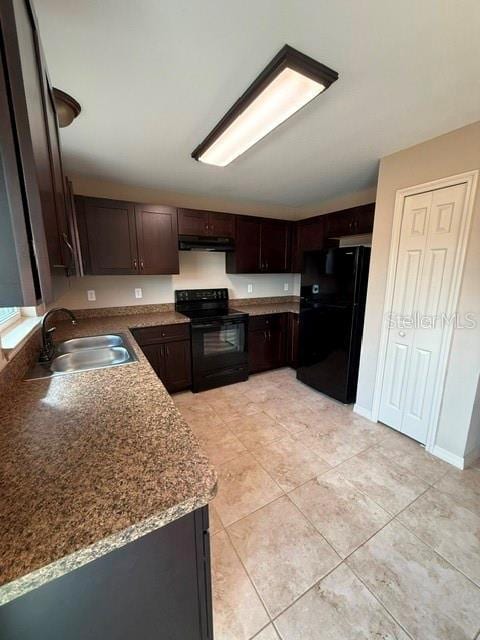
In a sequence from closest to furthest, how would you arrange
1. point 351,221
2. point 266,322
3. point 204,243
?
point 351,221
point 204,243
point 266,322

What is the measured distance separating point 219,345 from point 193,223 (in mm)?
1465

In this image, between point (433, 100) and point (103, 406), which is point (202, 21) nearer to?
point (433, 100)

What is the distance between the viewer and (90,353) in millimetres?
1900

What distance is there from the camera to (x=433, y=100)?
4.52 ft

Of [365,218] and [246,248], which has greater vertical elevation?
[365,218]

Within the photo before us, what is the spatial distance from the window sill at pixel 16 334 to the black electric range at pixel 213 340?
1.40 metres

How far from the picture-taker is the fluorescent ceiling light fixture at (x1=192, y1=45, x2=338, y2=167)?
43.6 inches

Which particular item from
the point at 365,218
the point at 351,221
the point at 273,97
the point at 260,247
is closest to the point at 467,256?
the point at 365,218

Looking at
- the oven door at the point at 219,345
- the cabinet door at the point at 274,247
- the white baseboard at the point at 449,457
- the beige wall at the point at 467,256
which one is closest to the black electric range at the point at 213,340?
the oven door at the point at 219,345

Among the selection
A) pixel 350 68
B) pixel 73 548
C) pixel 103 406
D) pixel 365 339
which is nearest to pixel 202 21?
pixel 350 68

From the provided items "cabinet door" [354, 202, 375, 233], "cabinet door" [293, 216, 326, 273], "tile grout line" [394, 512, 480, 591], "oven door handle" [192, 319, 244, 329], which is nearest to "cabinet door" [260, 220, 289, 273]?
"cabinet door" [293, 216, 326, 273]

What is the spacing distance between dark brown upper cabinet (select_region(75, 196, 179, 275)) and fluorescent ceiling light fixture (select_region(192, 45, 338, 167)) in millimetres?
1227

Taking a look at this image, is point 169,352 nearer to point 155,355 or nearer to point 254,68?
point 155,355

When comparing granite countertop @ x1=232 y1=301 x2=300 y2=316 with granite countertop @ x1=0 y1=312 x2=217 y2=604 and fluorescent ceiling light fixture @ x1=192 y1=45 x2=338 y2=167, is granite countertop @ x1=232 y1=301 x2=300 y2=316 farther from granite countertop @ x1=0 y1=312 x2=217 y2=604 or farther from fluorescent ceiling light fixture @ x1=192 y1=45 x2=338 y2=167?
granite countertop @ x1=0 y1=312 x2=217 y2=604
